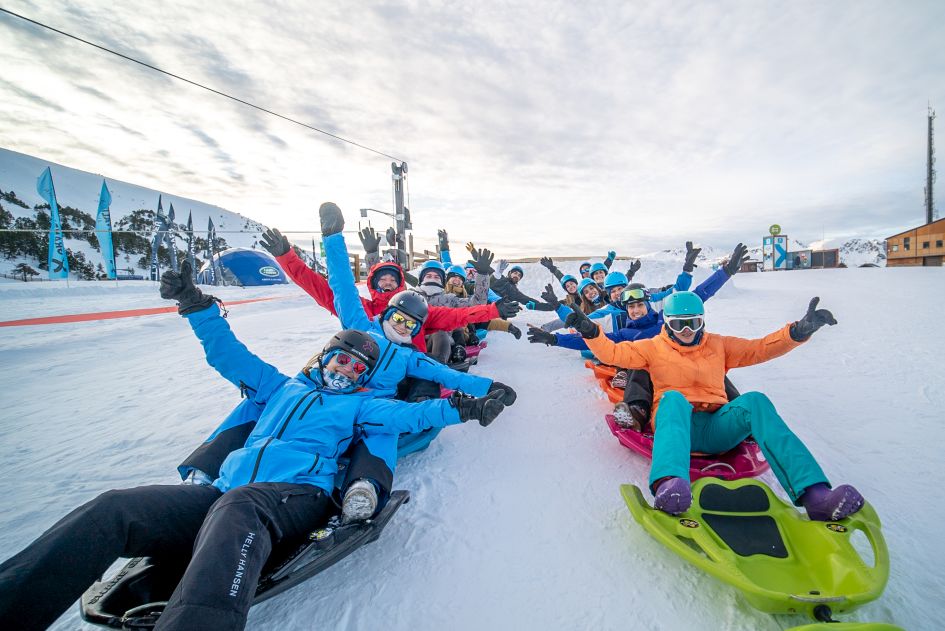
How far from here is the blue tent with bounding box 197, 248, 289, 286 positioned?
2138cm

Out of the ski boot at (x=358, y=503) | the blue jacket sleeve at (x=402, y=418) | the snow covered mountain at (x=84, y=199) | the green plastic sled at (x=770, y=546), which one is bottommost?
the green plastic sled at (x=770, y=546)

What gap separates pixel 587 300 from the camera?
644 centimetres

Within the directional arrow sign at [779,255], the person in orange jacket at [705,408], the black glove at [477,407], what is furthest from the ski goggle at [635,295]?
the directional arrow sign at [779,255]

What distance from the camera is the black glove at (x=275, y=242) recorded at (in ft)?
12.8

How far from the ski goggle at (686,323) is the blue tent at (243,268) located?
77.5 ft

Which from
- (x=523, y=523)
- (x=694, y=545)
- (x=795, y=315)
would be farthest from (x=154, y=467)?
(x=795, y=315)

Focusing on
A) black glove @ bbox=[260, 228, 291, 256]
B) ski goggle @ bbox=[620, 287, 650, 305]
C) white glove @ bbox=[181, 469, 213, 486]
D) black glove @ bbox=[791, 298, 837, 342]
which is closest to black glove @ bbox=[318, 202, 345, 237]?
black glove @ bbox=[260, 228, 291, 256]

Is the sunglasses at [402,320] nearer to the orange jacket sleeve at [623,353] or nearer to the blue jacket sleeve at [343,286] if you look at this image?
the blue jacket sleeve at [343,286]

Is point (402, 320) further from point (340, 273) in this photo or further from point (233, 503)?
point (233, 503)

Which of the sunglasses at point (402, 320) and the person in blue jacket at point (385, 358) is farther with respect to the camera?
the sunglasses at point (402, 320)

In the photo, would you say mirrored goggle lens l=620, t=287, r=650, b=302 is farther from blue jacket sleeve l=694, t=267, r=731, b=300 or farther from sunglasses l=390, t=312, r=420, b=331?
sunglasses l=390, t=312, r=420, b=331

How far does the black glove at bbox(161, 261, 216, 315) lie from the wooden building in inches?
1181

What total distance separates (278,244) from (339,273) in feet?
2.79

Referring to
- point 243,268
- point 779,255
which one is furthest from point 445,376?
point 779,255
